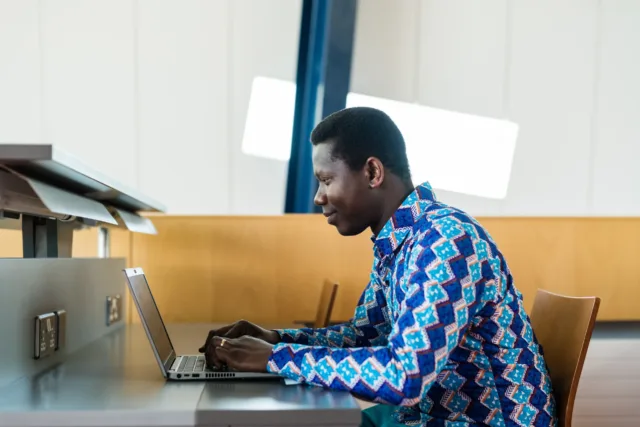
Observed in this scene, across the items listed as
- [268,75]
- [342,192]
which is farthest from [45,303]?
[268,75]

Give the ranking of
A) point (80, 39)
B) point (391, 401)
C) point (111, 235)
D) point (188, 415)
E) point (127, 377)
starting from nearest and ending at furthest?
1. point (188, 415)
2. point (391, 401)
3. point (127, 377)
4. point (111, 235)
5. point (80, 39)

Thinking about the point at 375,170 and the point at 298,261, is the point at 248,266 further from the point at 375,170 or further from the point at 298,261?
the point at 375,170

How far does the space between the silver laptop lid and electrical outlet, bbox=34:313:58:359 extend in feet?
0.73

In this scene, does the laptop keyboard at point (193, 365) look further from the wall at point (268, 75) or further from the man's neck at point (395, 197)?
the wall at point (268, 75)

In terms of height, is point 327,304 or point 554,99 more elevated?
point 554,99

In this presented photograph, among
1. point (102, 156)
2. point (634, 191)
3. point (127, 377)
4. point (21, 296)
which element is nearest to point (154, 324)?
point (127, 377)

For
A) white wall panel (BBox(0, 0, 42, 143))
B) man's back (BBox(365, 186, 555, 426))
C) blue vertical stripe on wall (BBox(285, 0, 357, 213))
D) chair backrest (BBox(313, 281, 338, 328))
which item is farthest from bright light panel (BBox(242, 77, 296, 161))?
man's back (BBox(365, 186, 555, 426))

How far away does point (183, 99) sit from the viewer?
139 inches

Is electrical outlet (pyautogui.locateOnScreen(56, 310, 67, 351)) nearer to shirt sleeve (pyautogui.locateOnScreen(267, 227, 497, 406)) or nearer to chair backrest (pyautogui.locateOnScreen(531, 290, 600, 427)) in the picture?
shirt sleeve (pyautogui.locateOnScreen(267, 227, 497, 406))

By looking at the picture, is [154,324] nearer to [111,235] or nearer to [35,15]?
[111,235]

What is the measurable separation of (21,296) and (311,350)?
2.07 ft

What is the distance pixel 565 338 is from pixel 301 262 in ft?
4.84

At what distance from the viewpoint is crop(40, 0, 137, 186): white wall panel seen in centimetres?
353

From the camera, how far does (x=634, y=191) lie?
3.59 meters
